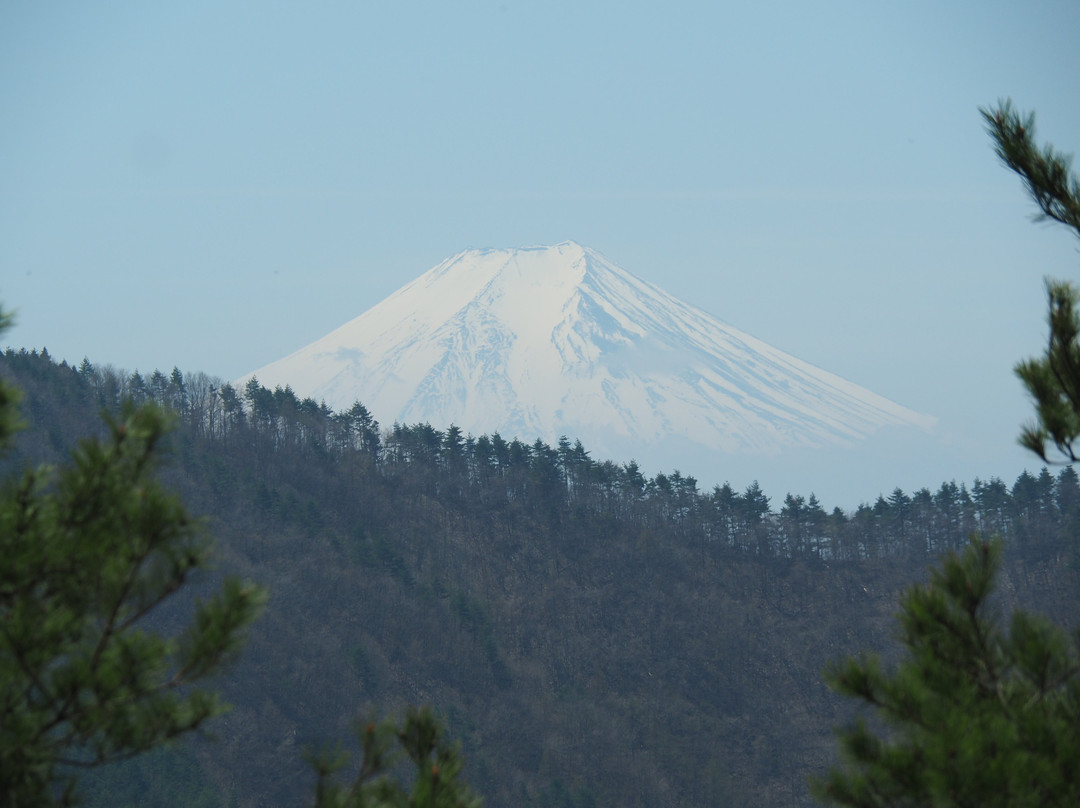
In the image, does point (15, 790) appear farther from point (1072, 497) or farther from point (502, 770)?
point (1072, 497)

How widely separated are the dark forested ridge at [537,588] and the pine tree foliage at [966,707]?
32.1 m

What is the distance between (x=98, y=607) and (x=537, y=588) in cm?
5100

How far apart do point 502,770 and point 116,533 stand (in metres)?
39.7

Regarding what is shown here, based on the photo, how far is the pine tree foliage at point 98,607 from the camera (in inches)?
146

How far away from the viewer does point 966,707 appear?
14.2 ft

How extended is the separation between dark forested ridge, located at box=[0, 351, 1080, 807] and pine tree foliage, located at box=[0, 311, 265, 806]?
31764 mm

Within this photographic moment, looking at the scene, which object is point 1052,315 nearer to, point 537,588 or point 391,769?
point 391,769

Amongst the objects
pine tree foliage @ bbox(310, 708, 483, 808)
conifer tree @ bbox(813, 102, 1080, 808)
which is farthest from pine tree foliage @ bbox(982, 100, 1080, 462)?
pine tree foliage @ bbox(310, 708, 483, 808)

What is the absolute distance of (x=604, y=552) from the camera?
186 ft

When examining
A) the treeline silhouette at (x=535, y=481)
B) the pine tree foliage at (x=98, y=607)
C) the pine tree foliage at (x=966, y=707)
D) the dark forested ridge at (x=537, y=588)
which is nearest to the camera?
the pine tree foliage at (x=98, y=607)

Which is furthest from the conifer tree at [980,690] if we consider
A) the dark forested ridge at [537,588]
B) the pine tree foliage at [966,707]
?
the dark forested ridge at [537,588]

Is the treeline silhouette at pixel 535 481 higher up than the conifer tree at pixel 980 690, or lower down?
higher up

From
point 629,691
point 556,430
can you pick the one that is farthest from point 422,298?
point 629,691

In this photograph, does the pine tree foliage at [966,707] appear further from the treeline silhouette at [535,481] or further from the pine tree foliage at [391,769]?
the treeline silhouette at [535,481]
